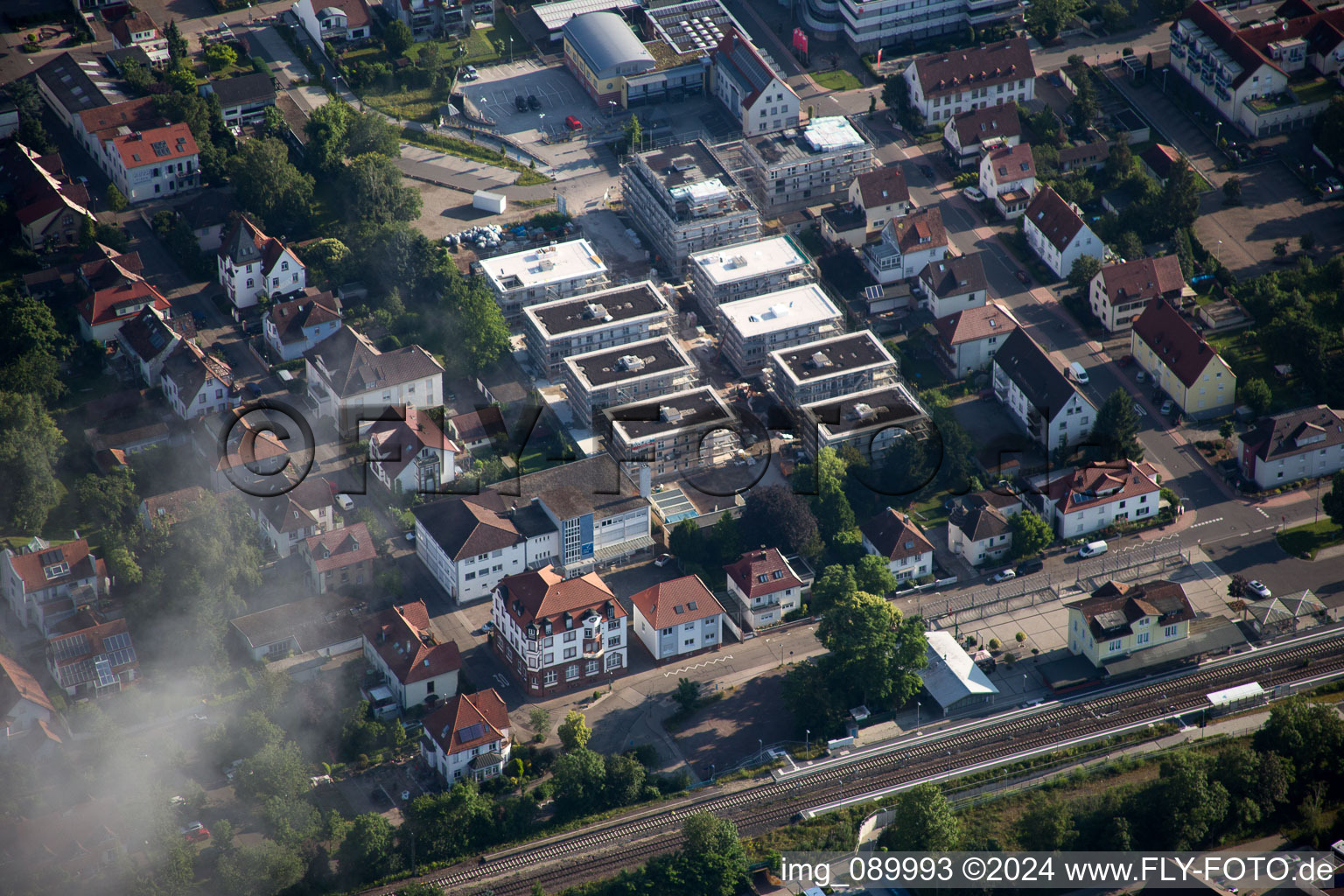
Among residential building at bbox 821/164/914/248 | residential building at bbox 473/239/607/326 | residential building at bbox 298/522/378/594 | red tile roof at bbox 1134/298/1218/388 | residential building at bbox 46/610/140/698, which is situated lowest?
residential building at bbox 46/610/140/698

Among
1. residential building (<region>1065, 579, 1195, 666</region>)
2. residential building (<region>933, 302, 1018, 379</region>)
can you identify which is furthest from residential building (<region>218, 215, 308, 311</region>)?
residential building (<region>1065, 579, 1195, 666</region>)

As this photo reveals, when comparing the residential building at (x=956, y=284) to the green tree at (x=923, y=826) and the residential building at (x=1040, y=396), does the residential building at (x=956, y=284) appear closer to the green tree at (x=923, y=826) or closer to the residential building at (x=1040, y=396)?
the residential building at (x=1040, y=396)

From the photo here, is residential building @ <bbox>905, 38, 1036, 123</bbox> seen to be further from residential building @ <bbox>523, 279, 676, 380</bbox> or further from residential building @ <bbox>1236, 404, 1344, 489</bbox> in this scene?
residential building @ <bbox>1236, 404, 1344, 489</bbox>

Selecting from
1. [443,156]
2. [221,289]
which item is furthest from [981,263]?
[221,289]

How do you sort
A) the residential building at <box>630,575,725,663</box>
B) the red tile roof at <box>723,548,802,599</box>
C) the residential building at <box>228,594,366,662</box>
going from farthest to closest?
the red tile roof at <box>723,548,802,599</box>, the residential building at <box>630,575,725,663</box>, the residential building at <box>228,594,366,662</box>

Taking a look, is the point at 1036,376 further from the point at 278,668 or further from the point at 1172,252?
the point at 278,668

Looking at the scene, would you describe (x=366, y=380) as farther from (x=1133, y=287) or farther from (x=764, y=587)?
(x=1133, y=287)

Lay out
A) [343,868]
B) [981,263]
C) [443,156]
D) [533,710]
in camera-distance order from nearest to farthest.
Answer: [343,868] < [533,710] < [981,263] < [443,156]
